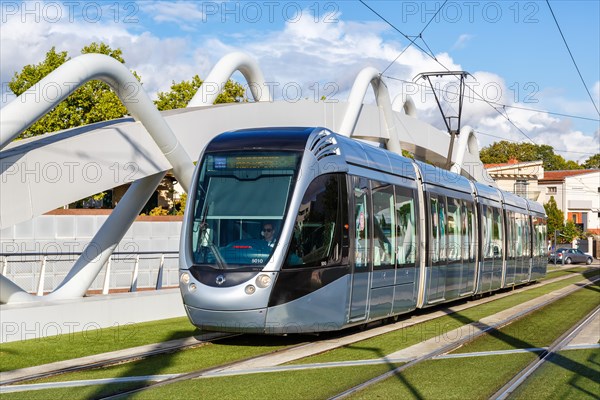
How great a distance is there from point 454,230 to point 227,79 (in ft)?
25.4

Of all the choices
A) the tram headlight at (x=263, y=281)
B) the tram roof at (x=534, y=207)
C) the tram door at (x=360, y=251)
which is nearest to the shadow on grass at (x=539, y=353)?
the tram door at (x=360, y=251)

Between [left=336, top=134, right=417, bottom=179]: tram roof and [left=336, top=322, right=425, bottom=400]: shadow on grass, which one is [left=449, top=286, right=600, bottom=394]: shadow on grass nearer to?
[left=336, top=322, right=425, bottom=400]: shadow on grass

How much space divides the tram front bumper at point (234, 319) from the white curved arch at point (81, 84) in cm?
412

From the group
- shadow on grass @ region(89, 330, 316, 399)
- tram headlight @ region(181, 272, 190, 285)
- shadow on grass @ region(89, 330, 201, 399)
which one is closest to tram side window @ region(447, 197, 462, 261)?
shadow on grass @ region(89, 330, 316, 399)

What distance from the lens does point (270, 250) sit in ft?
41.7

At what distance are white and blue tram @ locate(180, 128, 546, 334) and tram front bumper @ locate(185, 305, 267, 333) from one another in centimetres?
1

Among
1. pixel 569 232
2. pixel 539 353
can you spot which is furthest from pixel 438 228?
pixel 569 232

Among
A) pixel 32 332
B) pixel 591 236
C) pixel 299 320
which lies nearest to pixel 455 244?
pixel 299 320

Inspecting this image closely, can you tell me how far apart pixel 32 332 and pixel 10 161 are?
2.79 metres

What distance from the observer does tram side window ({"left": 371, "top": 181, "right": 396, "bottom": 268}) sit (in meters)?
15.2

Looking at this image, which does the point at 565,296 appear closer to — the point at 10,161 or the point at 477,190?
the point at 477,190

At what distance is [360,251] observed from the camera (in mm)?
14430

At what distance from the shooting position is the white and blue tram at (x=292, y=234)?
12.7 metres

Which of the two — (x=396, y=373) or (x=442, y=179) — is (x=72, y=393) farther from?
(x=442, y=179)
